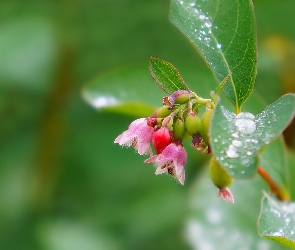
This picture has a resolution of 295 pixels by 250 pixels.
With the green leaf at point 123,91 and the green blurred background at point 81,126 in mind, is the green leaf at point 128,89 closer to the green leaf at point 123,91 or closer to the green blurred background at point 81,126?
the green leaf at point 123,91

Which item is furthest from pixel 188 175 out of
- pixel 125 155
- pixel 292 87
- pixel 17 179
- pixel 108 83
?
pixel 108 83

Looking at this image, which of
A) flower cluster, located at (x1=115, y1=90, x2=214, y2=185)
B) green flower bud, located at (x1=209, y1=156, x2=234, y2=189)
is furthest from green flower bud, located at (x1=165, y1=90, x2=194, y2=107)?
green flower bud, located at (x1=209, y1=156, x2=234, y2=189)

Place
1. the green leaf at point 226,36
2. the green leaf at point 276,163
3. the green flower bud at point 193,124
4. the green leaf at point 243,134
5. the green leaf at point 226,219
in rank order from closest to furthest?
the green leaf at point 243,134 → the green flower bud at point 193,124 → the green leaf at point 226,36 → the green leaf at point 276,163 → the green leaf at point 226,219

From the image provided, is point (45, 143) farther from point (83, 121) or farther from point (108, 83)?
point (108, 83)

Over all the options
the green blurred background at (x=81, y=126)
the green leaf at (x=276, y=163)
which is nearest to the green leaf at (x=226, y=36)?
the green leaf at (x=276, y=163)

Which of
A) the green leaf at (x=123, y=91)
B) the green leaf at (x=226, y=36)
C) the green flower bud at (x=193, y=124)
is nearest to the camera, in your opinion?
the green flower bud at (x=193, y=124)

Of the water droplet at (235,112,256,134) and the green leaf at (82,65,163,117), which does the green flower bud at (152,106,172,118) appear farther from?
the green leaf at (82,65,163,117)
